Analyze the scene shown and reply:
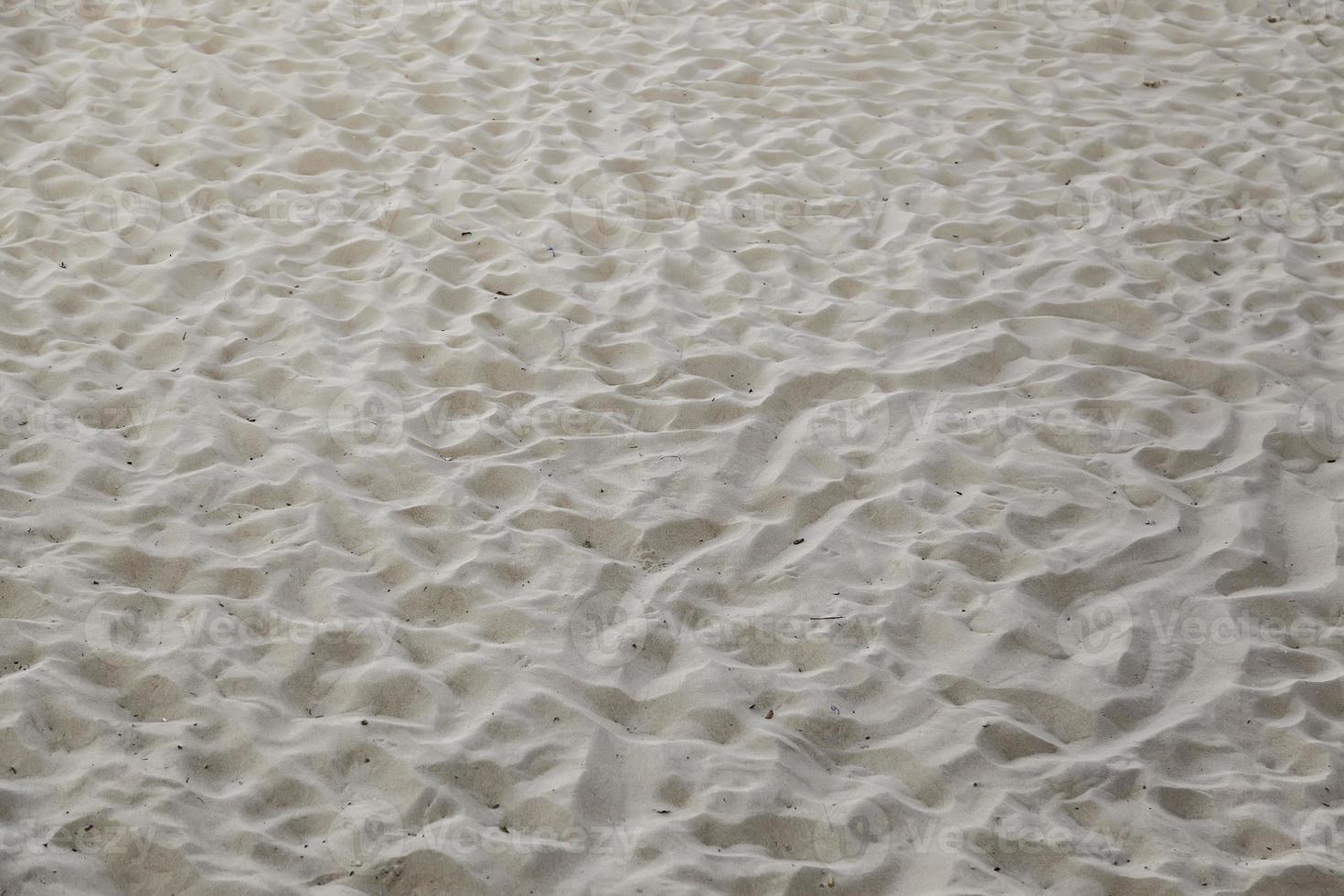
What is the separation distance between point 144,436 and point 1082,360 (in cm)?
352

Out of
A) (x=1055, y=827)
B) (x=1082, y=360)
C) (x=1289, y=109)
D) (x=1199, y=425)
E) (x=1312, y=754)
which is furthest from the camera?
(x=1289, y=109)

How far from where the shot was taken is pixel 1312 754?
10.4 ft

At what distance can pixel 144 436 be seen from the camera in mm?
3963

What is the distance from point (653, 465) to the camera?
4.00 m

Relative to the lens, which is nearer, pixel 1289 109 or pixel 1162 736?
pixel 1162 736

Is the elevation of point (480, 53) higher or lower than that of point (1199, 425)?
higher

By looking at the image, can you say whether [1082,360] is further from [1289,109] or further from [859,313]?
[1289,109]

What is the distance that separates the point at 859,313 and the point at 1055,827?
2.36 m

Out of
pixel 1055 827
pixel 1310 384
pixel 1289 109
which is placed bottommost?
pixel 1055 827

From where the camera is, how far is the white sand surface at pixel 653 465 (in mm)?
2934

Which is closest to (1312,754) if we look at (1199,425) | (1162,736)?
(1162,736)

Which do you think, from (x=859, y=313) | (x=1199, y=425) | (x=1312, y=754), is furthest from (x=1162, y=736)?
(x=859, y=313)

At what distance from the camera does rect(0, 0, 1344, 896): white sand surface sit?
9.62 feet

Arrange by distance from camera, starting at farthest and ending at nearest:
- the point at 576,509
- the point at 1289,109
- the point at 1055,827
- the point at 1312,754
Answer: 1. the point at 1289,109
2. the point at 576,509
3. the point at 1312,754
4. the point at 1055,827
